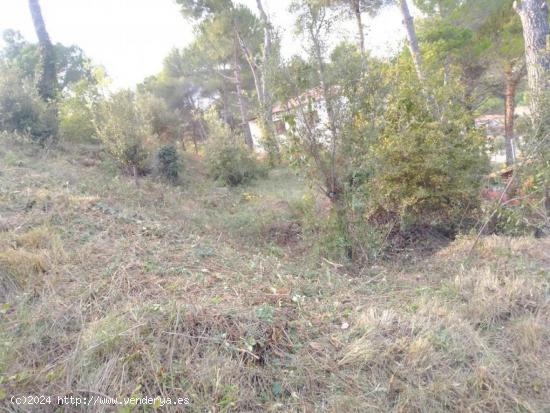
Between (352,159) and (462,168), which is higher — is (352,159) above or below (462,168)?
above

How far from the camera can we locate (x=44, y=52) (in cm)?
1067

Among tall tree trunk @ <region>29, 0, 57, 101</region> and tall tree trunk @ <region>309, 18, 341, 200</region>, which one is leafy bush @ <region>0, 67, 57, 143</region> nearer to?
tall tree trunk @ <region>29, 0, 57, 101</region>

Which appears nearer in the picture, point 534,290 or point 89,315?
point 89,315

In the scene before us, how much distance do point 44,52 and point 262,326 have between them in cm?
1253

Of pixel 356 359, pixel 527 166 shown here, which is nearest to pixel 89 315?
pixel 356 359

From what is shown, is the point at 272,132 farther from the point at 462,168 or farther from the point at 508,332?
the point at 508,332

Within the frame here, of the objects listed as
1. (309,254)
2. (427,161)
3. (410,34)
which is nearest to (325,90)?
(427,161)

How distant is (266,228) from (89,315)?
3955mm

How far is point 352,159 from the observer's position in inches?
167

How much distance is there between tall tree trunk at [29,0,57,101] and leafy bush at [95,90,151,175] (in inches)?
129

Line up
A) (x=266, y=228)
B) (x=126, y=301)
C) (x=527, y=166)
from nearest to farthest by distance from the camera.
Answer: (x=126, y=301)
(x=527, y=166)
(x=266, y=228)

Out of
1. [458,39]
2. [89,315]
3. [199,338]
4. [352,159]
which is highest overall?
[458,39]

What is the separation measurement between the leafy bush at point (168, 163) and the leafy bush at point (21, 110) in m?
2.96

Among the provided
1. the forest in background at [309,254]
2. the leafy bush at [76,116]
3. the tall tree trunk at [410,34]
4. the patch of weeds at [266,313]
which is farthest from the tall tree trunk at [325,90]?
the leafy bush at [76,116]
